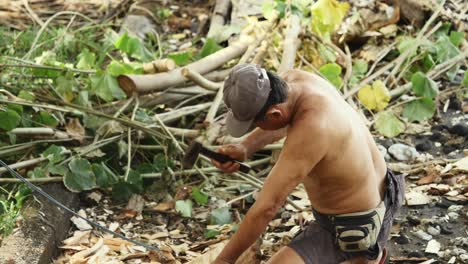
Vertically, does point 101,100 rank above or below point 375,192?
below

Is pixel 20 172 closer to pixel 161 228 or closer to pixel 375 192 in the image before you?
pixel 161 228

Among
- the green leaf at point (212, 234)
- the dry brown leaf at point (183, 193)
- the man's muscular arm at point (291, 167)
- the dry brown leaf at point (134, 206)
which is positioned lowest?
the dry brown leaf at point (134, 206)

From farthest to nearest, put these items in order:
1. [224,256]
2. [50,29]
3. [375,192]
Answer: [50,29], [375,192], [224,256]

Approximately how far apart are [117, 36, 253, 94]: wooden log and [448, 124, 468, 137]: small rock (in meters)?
1.41

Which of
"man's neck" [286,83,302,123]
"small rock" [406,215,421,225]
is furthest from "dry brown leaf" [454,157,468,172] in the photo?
"man's neck" [286,83,302,123]

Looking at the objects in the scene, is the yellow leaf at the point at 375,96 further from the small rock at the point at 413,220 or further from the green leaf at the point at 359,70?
the small rock at the point at 413,220

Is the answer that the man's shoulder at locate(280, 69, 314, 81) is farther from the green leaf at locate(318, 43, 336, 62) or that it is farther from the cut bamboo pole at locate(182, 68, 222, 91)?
the green leaf at locate(318, 43, 336, 62)

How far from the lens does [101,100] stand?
4.88 metres

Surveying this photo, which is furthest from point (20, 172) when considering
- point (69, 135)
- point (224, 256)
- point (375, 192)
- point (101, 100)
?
point (375, 192)

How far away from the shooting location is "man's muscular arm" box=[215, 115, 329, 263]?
296 cm

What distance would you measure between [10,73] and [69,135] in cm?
71

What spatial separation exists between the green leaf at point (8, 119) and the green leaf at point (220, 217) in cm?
116

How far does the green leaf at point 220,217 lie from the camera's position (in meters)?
4.16

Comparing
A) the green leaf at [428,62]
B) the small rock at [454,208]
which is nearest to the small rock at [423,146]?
the small rock at [454,208]
